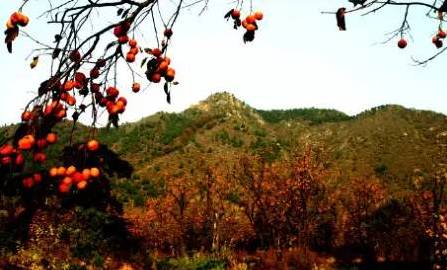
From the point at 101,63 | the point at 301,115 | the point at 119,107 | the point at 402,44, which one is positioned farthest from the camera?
the point at 301,115

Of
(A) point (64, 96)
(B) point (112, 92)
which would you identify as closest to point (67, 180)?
(A) point (64, 96)

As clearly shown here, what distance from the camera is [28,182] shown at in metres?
2.32

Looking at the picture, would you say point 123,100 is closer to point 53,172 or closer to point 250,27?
point 53,172

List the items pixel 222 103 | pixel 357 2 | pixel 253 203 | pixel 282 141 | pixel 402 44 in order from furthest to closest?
pixel 222 103 < pixel 282 141 < pixel 253 203 < pixel 402 44 < pixel 357 2

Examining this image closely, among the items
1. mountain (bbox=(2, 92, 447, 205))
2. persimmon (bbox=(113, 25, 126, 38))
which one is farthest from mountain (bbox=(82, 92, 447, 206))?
persimmon (bbox=(113, 25, 126, 38))

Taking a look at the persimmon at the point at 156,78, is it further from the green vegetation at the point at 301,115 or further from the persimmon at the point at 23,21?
the green vegetation at the point at 301,115

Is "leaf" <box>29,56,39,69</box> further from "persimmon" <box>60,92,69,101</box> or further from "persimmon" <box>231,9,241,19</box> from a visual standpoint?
"persimmon" <box>231,9,241,19</box>

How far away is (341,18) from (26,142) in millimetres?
1836

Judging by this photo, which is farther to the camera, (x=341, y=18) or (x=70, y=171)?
(x=341, y=18)

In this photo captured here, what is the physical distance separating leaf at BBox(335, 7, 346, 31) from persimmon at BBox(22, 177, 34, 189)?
1.84m

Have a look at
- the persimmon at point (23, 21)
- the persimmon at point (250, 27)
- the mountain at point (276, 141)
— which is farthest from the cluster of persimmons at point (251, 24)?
the mountain at point (276, 141)

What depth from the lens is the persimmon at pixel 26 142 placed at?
7.21ft

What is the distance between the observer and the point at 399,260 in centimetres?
2217

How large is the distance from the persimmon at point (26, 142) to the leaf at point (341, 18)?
177cm
